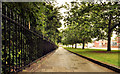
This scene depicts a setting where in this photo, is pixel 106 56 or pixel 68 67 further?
pixel 106 56

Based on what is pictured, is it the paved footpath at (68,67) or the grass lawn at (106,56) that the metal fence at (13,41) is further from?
the grass lawn at (106,56)

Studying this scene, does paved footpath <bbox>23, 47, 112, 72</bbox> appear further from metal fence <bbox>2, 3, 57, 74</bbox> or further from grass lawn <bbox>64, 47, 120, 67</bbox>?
Result: grass lawn <bbox>64, 47, 120, 67</bbox>

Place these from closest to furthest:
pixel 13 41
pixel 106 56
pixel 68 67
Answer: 1. pixel 13 41
2. pixel 68 67
3. pixel 106 56

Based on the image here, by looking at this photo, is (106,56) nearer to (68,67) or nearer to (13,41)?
(68,67)

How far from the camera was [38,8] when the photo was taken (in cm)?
566

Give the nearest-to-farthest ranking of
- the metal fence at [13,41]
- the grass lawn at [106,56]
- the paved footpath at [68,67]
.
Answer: the metal fence at [13,41] < the paved footpath at [68,67] < the grass lawn at [106,56]

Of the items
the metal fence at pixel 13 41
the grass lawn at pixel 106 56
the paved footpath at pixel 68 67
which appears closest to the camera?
the metal fence at pixel 13 41

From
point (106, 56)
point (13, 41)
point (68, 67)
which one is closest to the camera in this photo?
point (13, 41)

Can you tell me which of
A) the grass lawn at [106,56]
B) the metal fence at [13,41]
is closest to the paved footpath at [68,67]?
the metal fence at [13,41]

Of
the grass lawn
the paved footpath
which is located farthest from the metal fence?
the grass lawn

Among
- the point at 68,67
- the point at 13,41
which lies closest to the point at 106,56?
the point at 68,67

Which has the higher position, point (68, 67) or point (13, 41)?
point (13, 41)

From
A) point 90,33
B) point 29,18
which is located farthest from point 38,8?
point 90,33

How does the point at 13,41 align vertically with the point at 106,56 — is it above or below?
above
